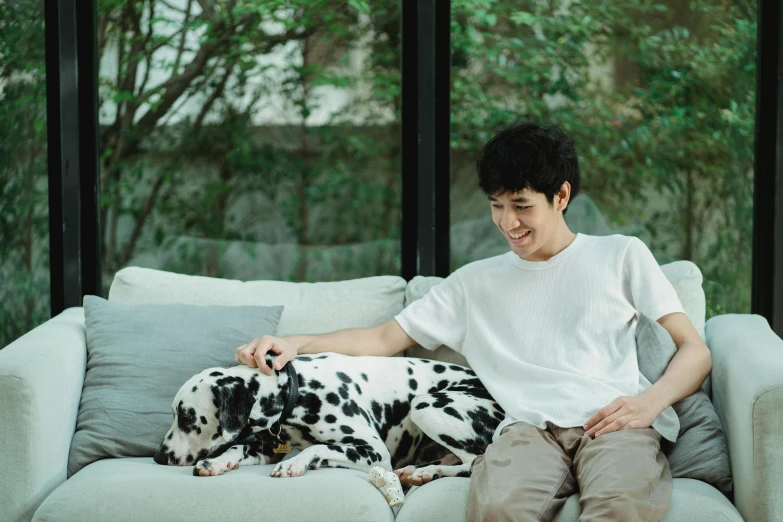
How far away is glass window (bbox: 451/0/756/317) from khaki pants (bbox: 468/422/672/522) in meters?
1.53

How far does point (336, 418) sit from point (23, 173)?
203 cm

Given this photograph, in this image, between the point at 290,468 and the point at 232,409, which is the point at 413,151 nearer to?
the point at 232,409

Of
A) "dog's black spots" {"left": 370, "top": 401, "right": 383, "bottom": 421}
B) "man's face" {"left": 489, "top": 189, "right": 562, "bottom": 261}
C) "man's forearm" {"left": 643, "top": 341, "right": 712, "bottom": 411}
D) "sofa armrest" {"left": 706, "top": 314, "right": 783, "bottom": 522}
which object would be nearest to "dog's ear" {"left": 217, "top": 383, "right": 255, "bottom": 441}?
"dog's black spots" {"left": 370, "top": 401, "right": 383, "bottom": 421}

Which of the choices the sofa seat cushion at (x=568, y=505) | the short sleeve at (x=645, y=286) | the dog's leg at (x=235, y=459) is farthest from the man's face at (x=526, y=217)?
the dog's leg at (x=235, y=459)

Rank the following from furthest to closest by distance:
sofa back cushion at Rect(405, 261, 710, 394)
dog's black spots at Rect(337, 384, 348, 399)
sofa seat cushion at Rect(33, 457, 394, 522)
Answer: sofa back cushion at Rect(405, 261, 710, 394)
dog's black spots at Rect(337, 384, 348, 399)
sofa seat cushion at Rect(33, 457, 394, 522)

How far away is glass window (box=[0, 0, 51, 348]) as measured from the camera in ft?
12.0

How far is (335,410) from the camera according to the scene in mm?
2582

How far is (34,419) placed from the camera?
2342 mm

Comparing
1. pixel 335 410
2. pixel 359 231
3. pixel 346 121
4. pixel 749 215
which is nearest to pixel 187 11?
pixel 346 121

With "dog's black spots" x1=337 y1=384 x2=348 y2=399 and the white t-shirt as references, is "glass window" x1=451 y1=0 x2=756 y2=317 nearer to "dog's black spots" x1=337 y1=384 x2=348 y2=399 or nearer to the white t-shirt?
the white t-shirt

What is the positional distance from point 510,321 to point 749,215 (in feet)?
5.17

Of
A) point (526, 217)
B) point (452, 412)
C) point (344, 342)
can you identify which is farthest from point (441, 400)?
point (526, 217)

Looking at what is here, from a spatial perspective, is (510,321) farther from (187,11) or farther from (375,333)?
(187,11)

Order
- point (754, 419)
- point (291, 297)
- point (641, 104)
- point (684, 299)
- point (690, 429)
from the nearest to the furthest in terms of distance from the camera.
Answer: point (754, 419), point (690, 429), point (684, 299), point (291, 297), point (641, 104)
